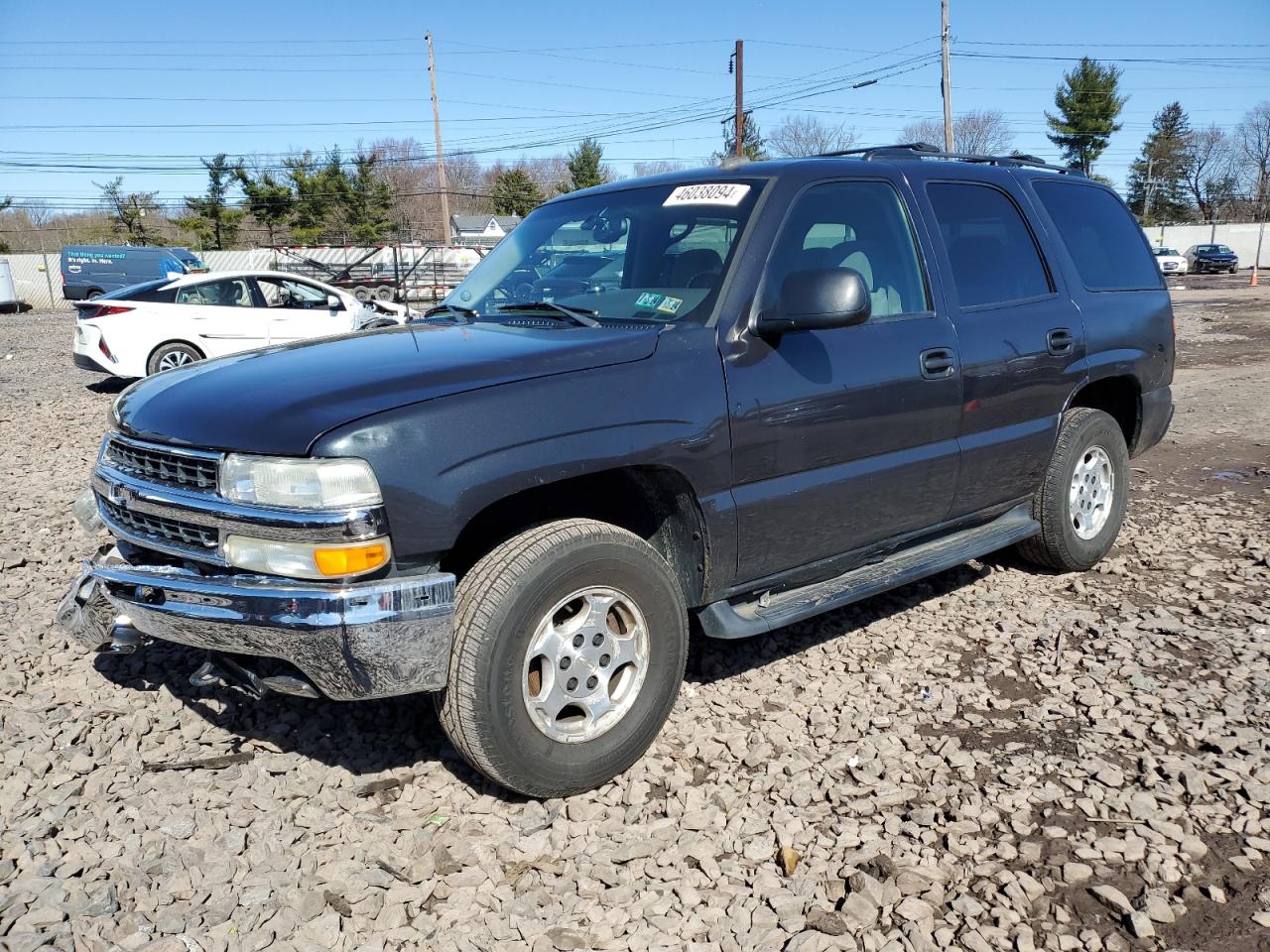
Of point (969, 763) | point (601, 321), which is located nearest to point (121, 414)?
point (601, 321)

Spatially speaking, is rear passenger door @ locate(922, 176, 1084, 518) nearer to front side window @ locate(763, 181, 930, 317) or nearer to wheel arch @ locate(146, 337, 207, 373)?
front side window @ locate(763, 181, 930, 317)

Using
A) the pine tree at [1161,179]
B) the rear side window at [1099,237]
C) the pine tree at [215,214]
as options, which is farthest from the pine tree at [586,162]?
the rear side window at [1099,237]

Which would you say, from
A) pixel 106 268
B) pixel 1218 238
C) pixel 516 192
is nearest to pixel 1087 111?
pixel 1218 238

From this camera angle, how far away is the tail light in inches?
482

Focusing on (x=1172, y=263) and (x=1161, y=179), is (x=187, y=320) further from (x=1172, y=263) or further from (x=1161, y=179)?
(x=1161, y=179)

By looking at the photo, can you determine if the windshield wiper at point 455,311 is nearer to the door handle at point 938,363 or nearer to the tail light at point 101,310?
the door handle at point 938,363

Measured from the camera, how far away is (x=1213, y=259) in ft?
153

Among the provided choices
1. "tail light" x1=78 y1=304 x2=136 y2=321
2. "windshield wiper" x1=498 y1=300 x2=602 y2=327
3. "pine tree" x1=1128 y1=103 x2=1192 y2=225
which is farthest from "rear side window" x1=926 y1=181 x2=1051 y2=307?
"pine tree" x1=1128 y1=103 x2=1192 y2=225

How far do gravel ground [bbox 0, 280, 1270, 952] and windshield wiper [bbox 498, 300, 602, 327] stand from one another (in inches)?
60.0

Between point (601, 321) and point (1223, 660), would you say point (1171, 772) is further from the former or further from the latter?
point (601, 321)

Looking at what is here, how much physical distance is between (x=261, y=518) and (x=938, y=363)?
263 centimetres

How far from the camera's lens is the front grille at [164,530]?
2.79m

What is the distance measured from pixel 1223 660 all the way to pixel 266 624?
3705 mm

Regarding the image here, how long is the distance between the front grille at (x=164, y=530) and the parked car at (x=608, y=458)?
0.04 feet
